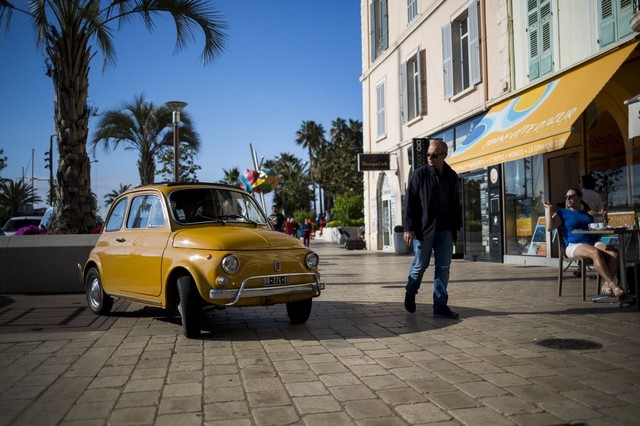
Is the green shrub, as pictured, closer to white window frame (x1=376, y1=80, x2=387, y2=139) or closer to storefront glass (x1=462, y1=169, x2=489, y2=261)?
white window frame (x1=376, y1=80, x2=387, y2=139)

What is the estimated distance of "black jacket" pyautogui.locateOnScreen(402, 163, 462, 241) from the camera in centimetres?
631

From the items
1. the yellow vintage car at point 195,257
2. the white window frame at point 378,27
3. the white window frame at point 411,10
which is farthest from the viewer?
the white window frame at point 378,27

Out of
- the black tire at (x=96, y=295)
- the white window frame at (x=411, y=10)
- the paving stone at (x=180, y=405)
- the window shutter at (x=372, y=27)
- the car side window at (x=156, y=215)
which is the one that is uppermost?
the window shutter at (x=372, y=27)

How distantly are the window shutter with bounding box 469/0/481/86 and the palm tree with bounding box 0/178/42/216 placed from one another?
4697 centimetres

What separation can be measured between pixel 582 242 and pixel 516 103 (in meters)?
6.79

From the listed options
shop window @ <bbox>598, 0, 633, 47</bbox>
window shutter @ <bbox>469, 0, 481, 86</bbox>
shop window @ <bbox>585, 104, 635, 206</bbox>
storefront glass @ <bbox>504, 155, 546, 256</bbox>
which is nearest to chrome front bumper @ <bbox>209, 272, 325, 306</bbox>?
shop window @ <bbox>585, 104, 635, 206</bbox>

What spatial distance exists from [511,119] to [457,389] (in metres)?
10.2

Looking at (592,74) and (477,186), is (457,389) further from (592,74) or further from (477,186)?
(477,186)

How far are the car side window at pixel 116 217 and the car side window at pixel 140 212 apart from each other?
231 mm

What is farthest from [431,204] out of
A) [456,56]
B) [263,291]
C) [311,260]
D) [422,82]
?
[422,82]

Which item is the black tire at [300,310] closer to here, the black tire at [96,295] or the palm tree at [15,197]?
the black tire at [96,295]

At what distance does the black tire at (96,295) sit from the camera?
23.3 ft

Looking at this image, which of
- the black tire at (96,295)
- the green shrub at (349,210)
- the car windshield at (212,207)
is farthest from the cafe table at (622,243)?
the green shrub at (349,210)

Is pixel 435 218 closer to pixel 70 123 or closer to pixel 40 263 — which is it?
pixel 40 263
